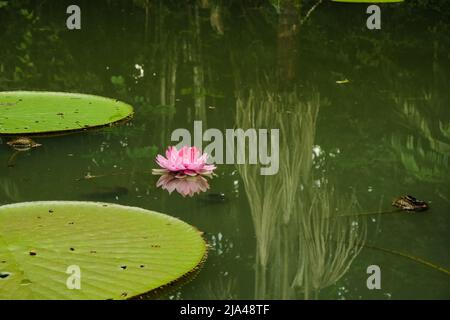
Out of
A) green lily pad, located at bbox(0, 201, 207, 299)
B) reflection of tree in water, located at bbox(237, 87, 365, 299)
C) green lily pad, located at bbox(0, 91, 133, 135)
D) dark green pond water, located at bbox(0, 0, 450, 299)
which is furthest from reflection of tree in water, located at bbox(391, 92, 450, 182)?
green lily pad, located at bbox(0, 91, 133, 135)

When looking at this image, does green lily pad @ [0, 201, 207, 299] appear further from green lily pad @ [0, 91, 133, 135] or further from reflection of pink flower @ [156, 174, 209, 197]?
green lily pad @ [0, 91, 133, 135]

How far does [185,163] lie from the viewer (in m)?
2.70

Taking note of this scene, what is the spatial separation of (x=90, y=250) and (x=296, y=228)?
0.68 m

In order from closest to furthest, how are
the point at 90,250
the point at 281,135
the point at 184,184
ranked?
1. the point at 90,250
2. the point at 184,184
3. the point at 281,135

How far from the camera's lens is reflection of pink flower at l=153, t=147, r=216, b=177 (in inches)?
106

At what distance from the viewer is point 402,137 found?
336 cm

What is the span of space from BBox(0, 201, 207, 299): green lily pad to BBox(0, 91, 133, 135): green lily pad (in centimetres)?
85

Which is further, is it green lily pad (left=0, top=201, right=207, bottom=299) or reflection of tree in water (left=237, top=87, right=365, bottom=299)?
reflection of tree in water (left=237, top=87, right=365, bottom=299)

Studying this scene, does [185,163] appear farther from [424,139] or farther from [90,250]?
[424,139]

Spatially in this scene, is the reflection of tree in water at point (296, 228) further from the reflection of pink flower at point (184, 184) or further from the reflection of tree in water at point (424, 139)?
the reflection of tree in water at point (424, 139)

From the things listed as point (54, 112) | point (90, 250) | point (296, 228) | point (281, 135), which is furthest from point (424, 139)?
point (90, 250)

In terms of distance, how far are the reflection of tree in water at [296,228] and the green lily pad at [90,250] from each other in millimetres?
221
